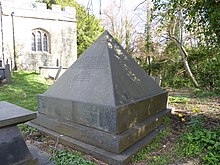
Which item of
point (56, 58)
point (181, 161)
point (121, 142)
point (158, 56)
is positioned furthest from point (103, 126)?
point (56, 58)

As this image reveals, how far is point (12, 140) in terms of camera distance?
241 cm

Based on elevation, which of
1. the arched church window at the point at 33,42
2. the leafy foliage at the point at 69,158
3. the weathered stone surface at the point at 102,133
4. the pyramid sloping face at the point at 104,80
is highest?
the arched church window at the point at 33,42

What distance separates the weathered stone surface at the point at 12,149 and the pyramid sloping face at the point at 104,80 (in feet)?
4.49

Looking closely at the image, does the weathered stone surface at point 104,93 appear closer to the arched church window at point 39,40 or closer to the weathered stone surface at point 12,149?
the weathered stone surface at point 12,149

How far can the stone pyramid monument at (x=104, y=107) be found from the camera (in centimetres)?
316

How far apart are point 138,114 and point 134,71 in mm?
1124

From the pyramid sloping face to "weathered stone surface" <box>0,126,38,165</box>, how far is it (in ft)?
4.49

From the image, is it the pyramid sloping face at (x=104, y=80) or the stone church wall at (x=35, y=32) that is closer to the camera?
the pyramid sloping face at (x=104, y=80)

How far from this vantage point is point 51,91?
434cm

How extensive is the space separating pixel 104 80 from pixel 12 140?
1.84 m

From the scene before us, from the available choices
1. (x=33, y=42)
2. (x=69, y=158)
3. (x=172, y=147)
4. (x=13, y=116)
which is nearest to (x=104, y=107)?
(x=69, y=158)

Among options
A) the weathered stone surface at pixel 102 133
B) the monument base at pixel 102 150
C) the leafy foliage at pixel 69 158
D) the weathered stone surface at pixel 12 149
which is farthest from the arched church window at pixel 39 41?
the weathered stone surface at pixel 12 149

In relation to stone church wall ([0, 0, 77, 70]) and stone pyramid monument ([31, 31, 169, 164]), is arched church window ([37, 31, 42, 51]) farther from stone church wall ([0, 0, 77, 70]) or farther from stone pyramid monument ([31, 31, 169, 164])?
stone pyramid monument ([31, 31, 169, 164])

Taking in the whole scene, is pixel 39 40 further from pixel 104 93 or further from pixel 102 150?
pixel 102 150
